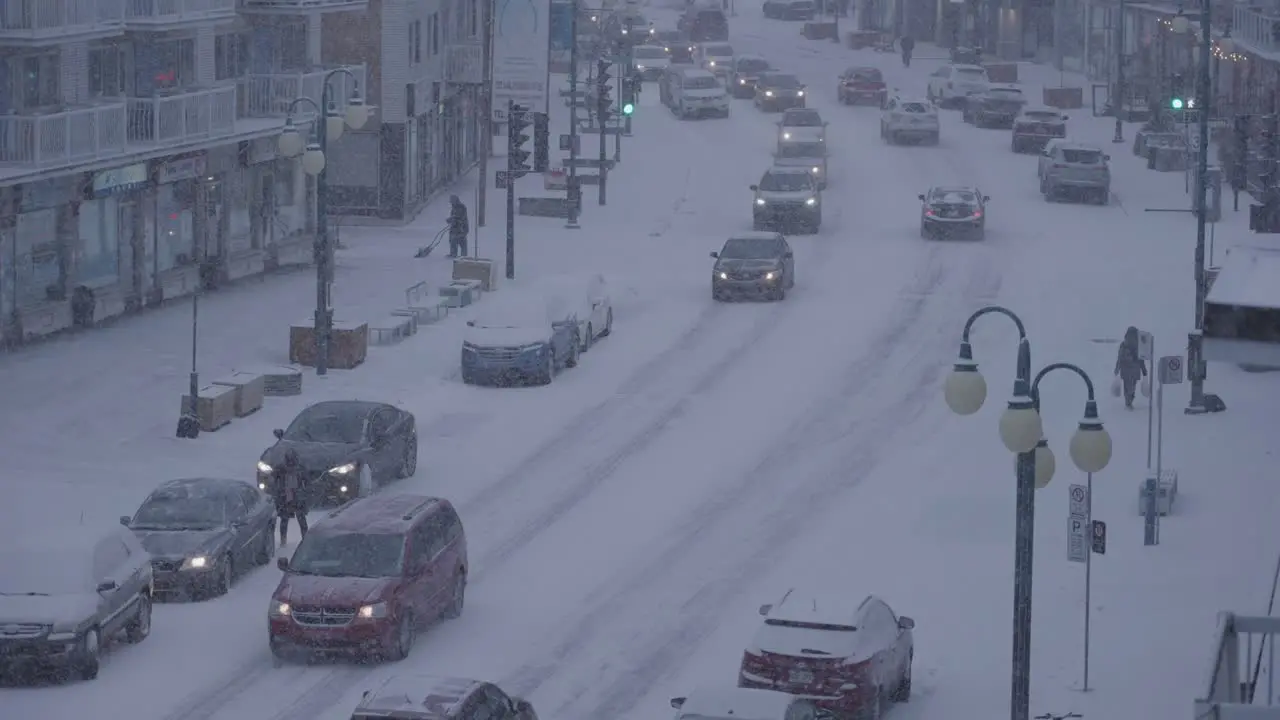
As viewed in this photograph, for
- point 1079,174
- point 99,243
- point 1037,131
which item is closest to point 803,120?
point 1037,131

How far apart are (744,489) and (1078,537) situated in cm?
893

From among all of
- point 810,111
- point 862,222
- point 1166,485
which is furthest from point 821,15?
point 1166,485

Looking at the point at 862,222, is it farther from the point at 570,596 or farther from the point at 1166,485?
the point at 570,596

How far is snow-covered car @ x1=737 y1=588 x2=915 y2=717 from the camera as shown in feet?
73.8

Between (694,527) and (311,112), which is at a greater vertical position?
(311,112)

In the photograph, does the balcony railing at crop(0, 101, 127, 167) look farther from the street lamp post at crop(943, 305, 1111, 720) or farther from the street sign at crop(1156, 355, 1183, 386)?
the street lamp post at crop(943, 305, 1111, 720)

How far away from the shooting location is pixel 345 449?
3234cm

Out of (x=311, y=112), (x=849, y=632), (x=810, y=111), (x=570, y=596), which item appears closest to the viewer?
(x=849, y=632)

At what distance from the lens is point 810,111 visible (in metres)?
74.2

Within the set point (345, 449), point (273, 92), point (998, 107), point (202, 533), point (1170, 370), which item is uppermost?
point (273, 92)

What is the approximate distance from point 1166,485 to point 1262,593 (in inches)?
156

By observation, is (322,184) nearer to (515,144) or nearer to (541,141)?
(515,144)

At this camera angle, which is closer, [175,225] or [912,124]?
[175,225]

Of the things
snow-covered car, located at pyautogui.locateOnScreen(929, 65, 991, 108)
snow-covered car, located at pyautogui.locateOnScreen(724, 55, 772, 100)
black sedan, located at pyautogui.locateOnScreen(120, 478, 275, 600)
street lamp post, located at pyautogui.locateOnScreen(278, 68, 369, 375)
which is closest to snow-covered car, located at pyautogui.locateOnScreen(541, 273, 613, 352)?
street lamp post, located at pyautogui.locateOnScreen(278, 68, 369, 375)
